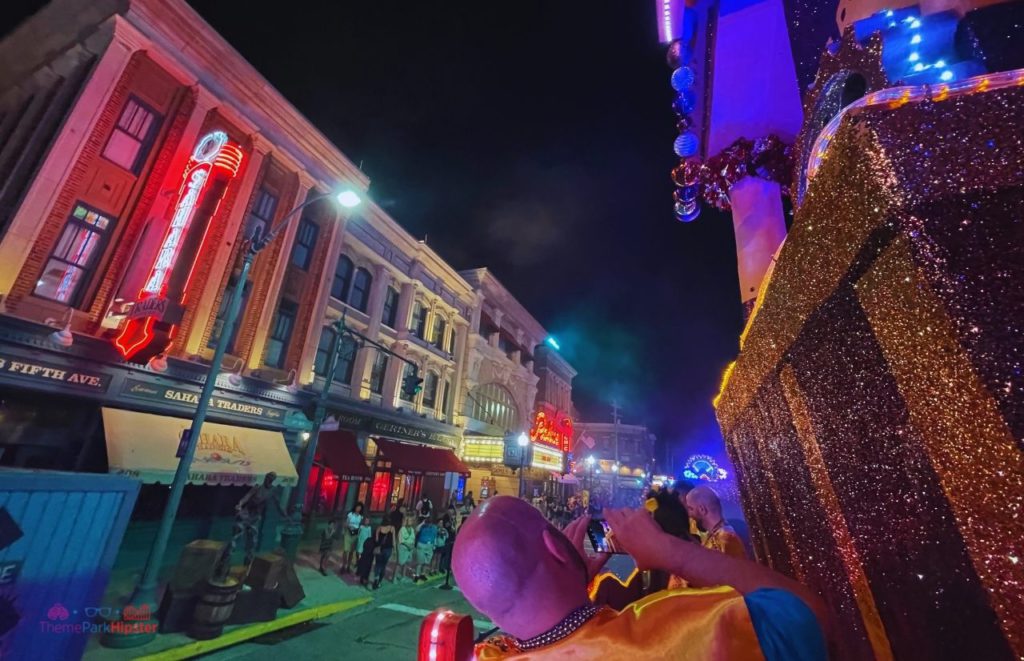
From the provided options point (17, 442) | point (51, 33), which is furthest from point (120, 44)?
point (17, 442)

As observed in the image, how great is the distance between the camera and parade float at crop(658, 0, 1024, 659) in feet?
2.07

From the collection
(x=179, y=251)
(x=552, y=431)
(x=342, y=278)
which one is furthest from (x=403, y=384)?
(x=552, y=431)

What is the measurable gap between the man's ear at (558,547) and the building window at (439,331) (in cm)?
2414

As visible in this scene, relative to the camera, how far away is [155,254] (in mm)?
12156

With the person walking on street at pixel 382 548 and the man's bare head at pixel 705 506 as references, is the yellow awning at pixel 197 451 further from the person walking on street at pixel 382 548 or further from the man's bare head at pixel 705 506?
the man's bare head at pixel 705 506

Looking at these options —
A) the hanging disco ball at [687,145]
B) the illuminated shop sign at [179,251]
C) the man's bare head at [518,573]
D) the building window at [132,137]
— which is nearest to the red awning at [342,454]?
the illuminated shop sign at [179,251]

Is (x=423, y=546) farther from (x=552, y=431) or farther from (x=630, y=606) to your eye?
(x=552, y=431)

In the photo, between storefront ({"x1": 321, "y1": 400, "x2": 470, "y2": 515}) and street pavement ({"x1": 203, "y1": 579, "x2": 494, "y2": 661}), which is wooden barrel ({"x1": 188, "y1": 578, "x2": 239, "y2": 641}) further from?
storefront ({"x1": 321, "y1": 400, "x2": 470, "y2": 515})

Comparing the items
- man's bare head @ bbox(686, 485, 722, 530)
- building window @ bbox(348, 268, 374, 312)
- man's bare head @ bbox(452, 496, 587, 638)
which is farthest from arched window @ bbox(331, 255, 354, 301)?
man's bare head @ bbox(452, 496, 587, 638)

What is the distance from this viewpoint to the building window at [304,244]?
57.3ft

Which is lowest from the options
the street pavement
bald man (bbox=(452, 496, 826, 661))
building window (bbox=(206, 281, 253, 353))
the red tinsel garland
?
the street pavement

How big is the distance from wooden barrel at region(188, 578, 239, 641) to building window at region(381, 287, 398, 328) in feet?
49.1

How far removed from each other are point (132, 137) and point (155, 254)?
3292 mm

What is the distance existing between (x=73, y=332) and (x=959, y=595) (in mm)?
15118
